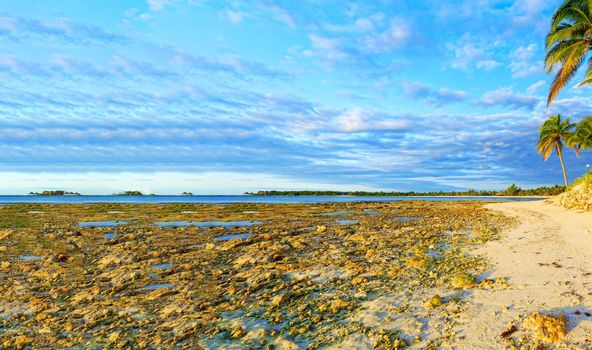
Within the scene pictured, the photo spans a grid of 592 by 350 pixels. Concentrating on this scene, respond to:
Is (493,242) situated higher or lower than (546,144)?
lower

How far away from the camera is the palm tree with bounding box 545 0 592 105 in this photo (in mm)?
23953

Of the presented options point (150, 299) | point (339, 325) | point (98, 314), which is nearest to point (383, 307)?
point (339, 325)

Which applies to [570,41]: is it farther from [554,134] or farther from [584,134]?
[554,134]

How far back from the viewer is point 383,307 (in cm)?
636

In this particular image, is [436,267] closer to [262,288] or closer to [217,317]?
[262,288]

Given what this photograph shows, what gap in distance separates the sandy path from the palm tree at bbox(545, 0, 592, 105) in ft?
62.5

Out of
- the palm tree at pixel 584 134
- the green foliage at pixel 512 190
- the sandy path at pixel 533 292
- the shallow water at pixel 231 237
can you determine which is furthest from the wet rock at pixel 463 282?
the green foliage at pixel 512 190

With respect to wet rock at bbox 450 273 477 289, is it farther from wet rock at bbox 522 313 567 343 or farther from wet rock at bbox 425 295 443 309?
wet rock at bbox 522 313 567 343

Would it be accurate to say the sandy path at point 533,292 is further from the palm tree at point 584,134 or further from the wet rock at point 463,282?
the palm tree at point 584,134

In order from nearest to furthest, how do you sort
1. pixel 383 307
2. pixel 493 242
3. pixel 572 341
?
pixel 572 341
pixel 383 307
pixel 493 242

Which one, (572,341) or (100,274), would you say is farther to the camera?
(100,274)

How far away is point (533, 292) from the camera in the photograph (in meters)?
6.47

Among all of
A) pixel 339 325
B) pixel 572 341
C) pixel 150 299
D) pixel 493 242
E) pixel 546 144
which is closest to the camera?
pixel 572 341

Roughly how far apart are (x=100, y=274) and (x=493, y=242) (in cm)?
1182
